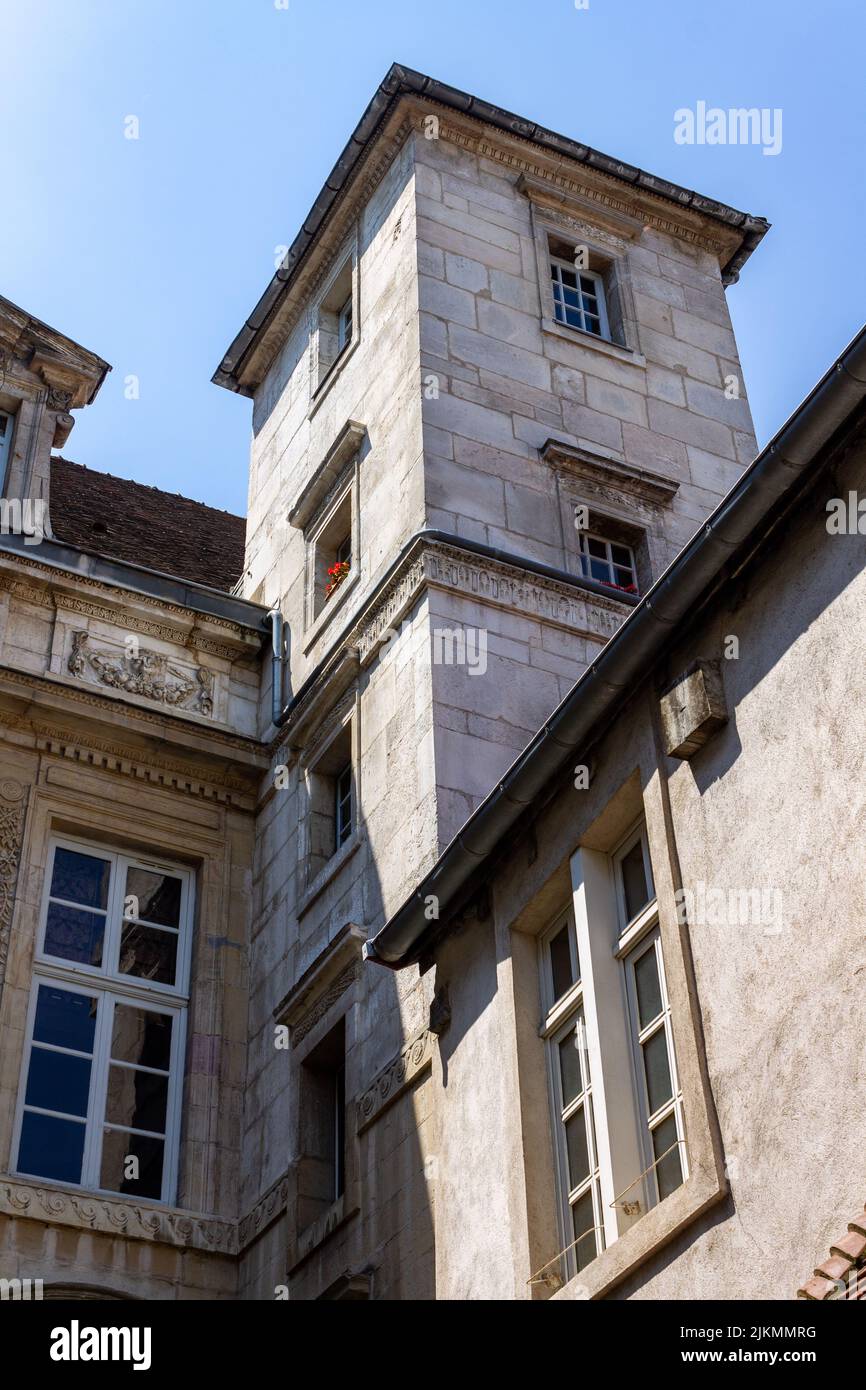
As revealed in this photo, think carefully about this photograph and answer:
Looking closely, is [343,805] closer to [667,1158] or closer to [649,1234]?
[667,1158]

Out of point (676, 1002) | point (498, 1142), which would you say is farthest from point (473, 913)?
point (676, 1002)

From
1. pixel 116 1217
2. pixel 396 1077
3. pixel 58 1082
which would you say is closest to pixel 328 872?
pixel 58 1082

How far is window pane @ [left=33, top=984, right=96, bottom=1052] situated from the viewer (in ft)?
47.3

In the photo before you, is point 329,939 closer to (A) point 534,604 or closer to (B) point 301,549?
(A) point 534,604

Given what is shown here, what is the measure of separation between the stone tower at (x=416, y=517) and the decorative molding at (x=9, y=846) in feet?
6.69

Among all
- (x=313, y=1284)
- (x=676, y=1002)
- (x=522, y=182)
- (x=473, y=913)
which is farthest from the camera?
(x=522, y=182)

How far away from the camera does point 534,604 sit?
15.1m

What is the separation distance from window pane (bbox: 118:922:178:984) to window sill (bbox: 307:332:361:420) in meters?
5.98

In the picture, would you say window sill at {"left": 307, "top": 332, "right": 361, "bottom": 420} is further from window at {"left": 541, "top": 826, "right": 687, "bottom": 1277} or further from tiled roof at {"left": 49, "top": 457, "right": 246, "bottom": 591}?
window at {"left": 541, "top": 826, "right": 687, "bottom": 1277}

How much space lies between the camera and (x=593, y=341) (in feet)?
59.8

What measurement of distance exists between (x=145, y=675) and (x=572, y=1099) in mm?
7417

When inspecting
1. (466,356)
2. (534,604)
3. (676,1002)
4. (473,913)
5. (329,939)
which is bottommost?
(676,1002)
